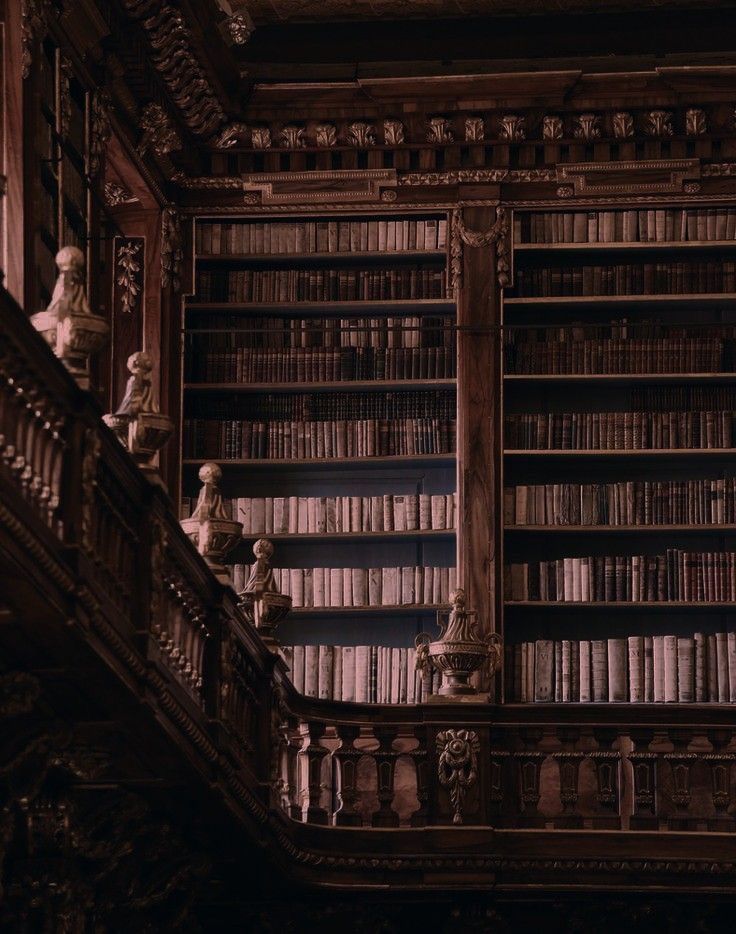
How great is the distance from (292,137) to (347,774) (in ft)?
9.68

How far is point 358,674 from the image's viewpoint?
897 centimetres

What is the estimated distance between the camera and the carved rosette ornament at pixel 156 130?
8.73 meters

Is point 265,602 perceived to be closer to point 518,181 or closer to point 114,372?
point 114,372

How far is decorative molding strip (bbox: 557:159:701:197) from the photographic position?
30.3 ft

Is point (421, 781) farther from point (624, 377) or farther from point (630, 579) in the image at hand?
point (624, 377)

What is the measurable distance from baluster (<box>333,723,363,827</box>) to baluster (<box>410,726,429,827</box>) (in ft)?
0.63

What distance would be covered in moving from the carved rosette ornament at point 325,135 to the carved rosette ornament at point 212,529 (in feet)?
9.49

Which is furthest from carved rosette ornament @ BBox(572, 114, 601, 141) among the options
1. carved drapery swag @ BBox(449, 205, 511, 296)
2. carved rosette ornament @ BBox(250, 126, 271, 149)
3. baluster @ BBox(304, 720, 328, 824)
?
baluster @ BBox(304, 720, 328, 824)

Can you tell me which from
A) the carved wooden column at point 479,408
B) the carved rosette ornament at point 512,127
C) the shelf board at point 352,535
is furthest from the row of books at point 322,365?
the carved rosette ornament at point 512,127

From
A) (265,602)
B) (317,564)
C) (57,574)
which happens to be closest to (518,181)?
(317,564)

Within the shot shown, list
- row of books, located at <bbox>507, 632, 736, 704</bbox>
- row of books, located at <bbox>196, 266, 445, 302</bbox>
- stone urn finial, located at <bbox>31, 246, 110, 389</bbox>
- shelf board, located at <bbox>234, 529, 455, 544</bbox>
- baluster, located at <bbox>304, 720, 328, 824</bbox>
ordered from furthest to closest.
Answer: row of books, located at <bbox>196, 266, 445, 302</bbox> < shelf board, located at <bbox>234, 529, 455, 544</bbox> < row of books, located at <bbox>507, 632, 736, 704</bbox> < baluster, located at <bbox>304, 720, 328, 824</bbox> < stone urn finial, located at <bbox>31, 246, 110, 389</bbox>

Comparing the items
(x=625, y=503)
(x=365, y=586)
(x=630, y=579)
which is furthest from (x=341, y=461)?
(x=630, y=579)

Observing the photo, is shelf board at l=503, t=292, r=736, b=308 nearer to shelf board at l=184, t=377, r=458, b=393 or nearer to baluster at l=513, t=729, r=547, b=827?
shelf board at l=184, t=377, r=458, b=393

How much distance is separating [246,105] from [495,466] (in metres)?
1.86
